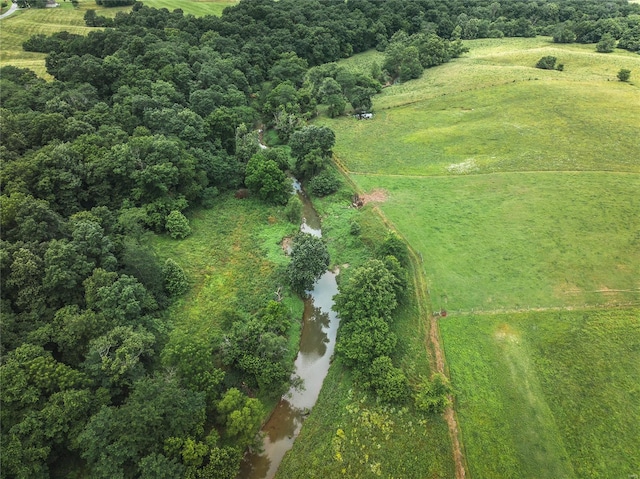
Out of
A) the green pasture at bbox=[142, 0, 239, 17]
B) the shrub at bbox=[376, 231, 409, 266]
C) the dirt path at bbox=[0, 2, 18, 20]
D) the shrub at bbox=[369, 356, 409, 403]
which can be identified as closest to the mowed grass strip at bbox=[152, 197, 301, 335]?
the shrub at bbox=[376, 231, 409, 266]

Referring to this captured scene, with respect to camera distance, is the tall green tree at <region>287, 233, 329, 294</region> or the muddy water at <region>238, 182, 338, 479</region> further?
the tall green tree at <region>287, 233, 329, 294</region>

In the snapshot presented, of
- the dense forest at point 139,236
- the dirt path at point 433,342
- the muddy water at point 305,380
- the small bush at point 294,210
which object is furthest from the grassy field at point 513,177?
the muddy water at point 305,380

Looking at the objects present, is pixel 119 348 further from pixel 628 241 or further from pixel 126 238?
pixel 628 241

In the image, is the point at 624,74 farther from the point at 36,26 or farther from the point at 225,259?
the point at 36,26

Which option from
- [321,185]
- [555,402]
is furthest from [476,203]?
[555,402]

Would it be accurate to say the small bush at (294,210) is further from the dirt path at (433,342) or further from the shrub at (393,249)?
the shrub at (393,249)

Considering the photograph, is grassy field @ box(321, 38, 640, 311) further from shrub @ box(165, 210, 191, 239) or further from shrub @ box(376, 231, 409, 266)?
shrub @ box(165, 210, 191, 239)
